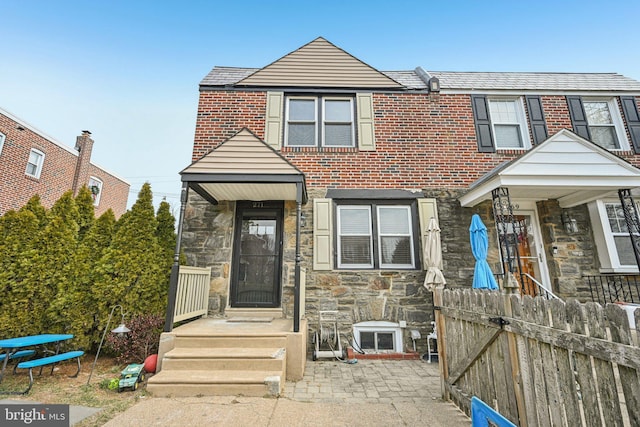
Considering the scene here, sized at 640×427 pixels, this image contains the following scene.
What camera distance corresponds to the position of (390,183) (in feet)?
20.3

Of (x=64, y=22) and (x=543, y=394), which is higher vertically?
(x=64, y=22)

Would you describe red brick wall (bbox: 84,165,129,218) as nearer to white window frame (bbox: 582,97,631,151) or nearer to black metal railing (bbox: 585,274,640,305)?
black metal railing (bbox: 585,274,640,305)

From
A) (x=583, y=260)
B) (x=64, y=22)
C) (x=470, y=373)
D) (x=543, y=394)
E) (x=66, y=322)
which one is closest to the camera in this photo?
(x=543, y=394)

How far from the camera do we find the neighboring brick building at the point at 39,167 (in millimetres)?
11023

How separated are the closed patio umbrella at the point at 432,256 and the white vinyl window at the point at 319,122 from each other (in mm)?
2739

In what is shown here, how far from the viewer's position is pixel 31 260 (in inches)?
174

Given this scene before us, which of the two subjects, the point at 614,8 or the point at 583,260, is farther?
the point at 614,8

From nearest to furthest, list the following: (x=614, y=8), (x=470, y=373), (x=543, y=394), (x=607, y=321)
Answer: (x=607, y=321), (x=543, y=394), (x=470, y=373), (x=614, y=8)

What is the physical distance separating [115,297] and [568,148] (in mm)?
8586

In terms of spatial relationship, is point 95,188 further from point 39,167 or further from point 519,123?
point 519,123

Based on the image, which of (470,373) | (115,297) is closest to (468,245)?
(470,373)

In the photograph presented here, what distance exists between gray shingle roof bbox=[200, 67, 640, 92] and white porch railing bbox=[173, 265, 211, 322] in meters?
4.67

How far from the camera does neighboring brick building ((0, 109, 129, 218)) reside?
434 inches

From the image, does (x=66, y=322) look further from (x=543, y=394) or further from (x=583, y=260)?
(x=583, y=260)
